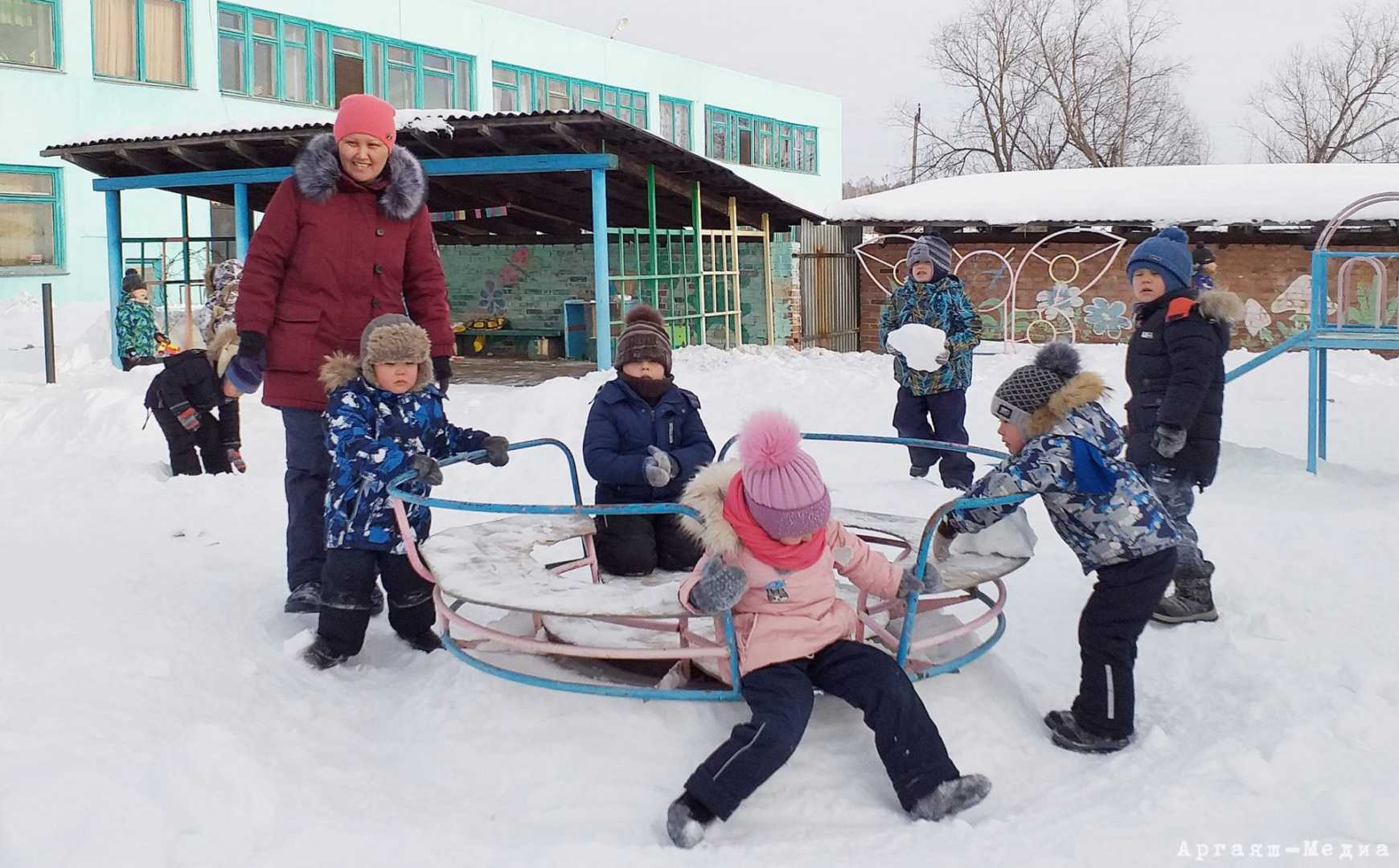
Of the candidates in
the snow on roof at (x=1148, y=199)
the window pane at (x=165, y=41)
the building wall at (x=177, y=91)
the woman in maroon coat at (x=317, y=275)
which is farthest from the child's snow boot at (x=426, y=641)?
the window pane at (x=165, y=41)

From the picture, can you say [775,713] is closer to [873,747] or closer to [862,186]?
[873,747]

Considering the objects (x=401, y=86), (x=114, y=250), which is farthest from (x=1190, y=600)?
(x=401, y=86)

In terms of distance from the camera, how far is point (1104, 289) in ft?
58.5

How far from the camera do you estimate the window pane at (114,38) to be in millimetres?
19609

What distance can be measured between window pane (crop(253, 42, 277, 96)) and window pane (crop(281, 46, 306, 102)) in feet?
0.58

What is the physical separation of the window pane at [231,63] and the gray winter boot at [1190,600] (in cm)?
2067

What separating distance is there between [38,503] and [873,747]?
5711 mm

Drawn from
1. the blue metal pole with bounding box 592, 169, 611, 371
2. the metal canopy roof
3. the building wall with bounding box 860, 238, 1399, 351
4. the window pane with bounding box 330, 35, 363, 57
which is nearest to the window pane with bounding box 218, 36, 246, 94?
the window pane with bounding box 330, 35, 363, 57

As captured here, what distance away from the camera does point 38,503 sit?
726 centimetres

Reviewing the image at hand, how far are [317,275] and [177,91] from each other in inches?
731

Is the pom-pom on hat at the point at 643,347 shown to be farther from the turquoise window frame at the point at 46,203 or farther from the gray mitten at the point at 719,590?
the turquoise window frame at the point at 46,203

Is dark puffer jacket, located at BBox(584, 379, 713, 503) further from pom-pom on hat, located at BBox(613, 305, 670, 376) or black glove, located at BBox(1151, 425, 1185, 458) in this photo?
black glove, located at BBox(1151, 425, 1185, 458)

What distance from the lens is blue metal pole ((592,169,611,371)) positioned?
12.2 meters

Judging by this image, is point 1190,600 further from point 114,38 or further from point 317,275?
point 114,38
